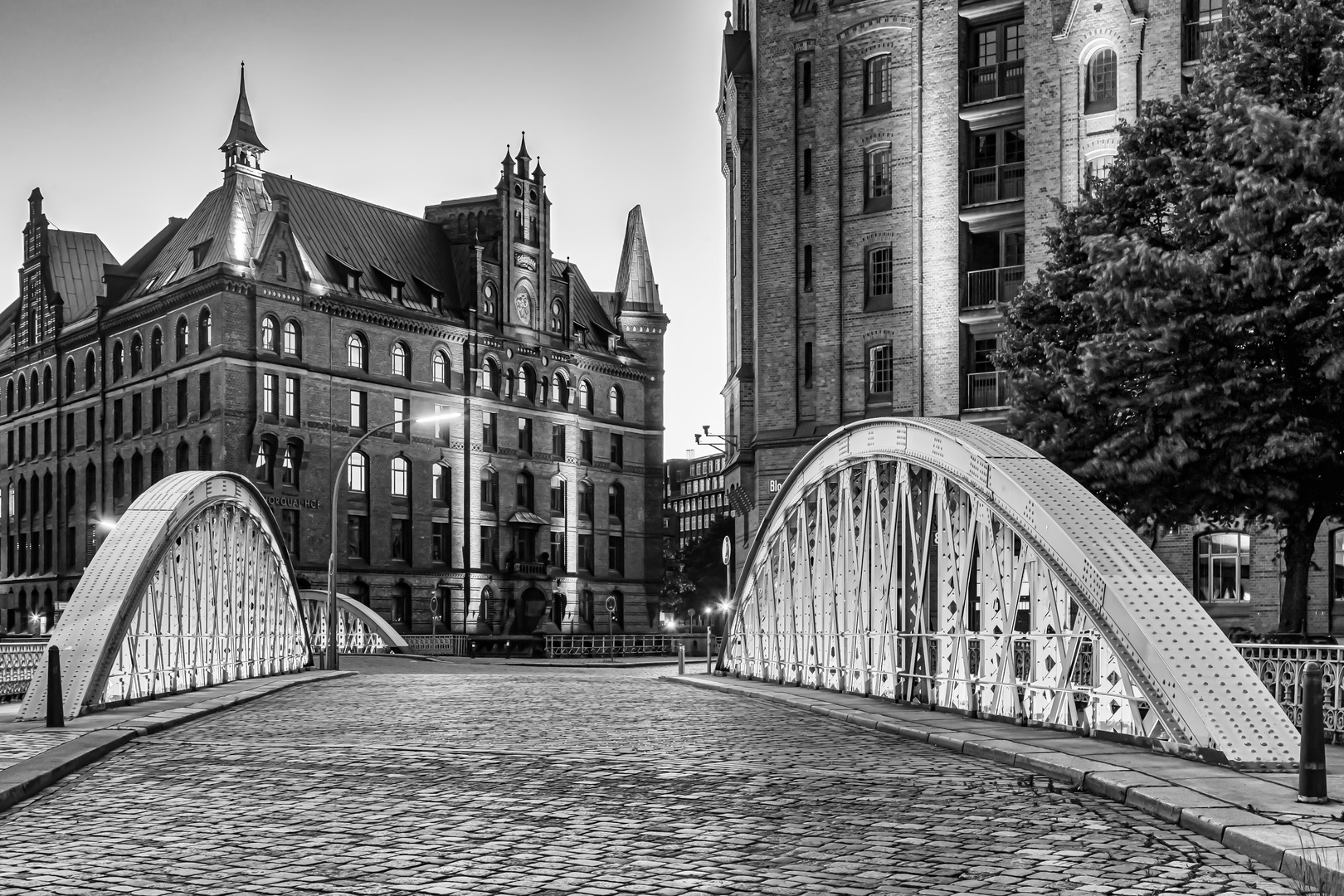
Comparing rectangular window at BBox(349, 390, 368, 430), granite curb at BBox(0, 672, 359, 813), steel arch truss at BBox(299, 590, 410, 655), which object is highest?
rectangular window at BBox(349, 390, 368, 430)

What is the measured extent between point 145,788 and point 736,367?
133ft

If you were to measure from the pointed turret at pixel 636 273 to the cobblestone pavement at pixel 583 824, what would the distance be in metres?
84.0

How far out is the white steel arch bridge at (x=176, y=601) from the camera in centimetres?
1775

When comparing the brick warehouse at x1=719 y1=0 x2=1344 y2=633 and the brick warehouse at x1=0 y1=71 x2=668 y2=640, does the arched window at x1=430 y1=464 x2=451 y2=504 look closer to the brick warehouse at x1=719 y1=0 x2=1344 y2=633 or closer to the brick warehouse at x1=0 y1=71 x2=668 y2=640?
the brick warehouse at x1=0 y1=71 x2=668 y2=640

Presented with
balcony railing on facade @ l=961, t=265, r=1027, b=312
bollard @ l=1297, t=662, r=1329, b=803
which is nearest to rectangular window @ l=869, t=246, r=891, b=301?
balcony railing on facade @ l=961, t=265, r=1027, b=312

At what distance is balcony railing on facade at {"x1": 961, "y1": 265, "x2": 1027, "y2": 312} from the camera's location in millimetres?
43344

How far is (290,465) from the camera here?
2874 inches

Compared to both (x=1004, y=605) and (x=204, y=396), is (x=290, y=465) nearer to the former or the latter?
(x=204, y=396)

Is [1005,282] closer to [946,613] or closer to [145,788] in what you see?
[946,613]

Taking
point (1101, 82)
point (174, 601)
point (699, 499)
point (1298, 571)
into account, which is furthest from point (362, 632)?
point (699, 499)

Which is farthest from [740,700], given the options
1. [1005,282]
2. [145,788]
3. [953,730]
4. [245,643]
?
[1005,282]

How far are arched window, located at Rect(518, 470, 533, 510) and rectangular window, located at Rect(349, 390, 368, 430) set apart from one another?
1197 cm

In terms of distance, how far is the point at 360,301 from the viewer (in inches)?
3056

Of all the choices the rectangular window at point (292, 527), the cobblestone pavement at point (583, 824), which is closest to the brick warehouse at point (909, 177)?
the cobblestone pavement at point (583, 824)
